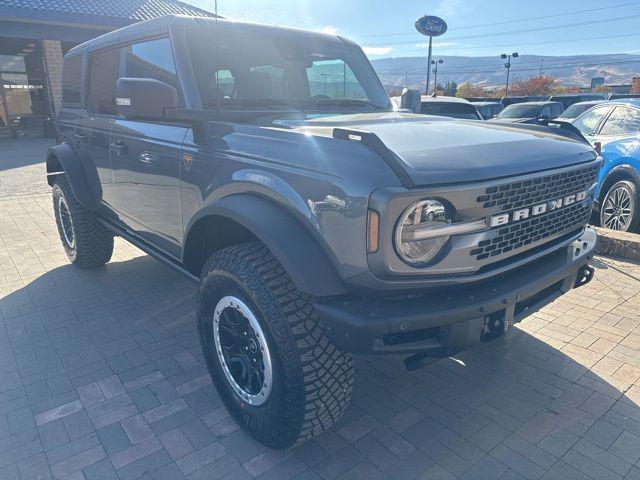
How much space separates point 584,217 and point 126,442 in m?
2.87

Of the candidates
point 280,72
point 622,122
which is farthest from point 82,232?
point 622,122

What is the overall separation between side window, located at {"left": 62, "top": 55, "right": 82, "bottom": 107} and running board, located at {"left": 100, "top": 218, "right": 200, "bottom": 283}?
1.21 meters

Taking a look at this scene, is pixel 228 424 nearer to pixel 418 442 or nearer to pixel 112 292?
pixel 418 442

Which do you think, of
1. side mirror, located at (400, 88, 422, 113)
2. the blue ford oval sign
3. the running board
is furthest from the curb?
the blue ford oval sign

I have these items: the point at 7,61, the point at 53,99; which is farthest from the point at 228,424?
the point at 7,61

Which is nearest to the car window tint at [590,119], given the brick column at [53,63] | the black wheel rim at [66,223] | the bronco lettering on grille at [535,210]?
the bronco lettering on grille at [535,210]

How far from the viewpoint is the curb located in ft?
16.8

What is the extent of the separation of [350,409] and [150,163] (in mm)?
2070

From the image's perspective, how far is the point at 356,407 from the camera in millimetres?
2850

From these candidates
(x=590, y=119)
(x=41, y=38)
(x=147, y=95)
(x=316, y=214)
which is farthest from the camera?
(x=41, y=38)

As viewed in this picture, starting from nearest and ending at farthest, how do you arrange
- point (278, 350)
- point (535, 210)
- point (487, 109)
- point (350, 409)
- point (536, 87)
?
1. point (278, 350)
2. point (535, 210)
3. point (350, 409)
4. point (487, 109)
5. point (536, 87)

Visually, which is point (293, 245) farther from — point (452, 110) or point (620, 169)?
point (452, 110)

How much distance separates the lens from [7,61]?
68.9ft

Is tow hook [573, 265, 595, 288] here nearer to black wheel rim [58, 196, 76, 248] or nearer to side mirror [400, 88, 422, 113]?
side mirror [400, 88, 422, 113]
